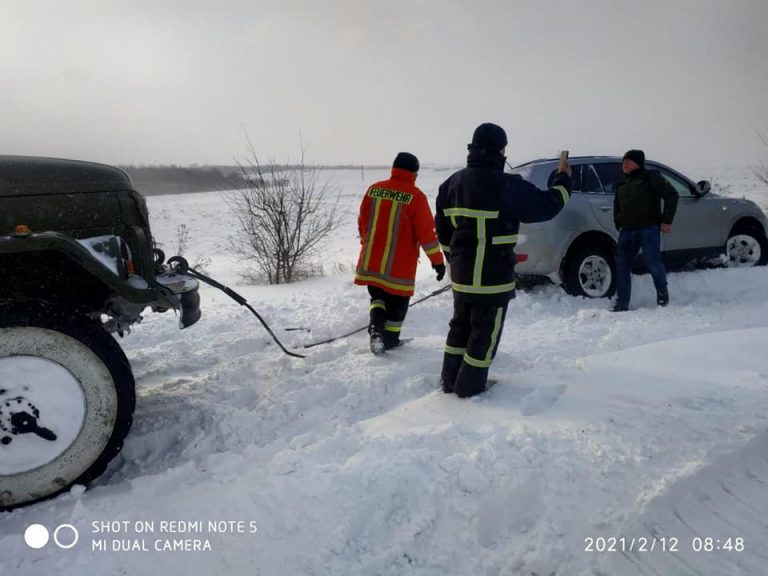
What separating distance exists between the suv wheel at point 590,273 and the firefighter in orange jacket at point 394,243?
2.58m

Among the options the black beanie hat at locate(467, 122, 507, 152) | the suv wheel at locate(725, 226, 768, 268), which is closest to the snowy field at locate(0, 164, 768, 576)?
the black beanie hat at locate(467, 122, 507, 152)

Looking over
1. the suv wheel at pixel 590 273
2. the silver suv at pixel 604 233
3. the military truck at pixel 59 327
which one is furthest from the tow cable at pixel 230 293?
the suv wheel at pixel 590 273

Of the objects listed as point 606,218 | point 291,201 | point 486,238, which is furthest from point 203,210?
point 486,238

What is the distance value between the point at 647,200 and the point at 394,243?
3.11m

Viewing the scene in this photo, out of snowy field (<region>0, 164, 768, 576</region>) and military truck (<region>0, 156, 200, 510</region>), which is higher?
military truck (<region>0, 156, 200, 510</region>)

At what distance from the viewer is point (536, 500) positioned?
2.52m

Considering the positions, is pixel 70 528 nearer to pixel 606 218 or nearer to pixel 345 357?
pixel 345 357

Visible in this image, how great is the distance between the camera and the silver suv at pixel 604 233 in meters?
6.66

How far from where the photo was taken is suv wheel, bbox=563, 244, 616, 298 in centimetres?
680

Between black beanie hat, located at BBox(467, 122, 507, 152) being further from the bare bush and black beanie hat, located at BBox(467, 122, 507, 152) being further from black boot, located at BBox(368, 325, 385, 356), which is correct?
the bare bush

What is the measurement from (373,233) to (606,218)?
344 cm

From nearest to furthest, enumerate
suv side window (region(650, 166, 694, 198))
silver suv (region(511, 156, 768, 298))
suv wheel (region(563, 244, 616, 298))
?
1. silver suv (region(511, 156, 768, 298))
2. suv wheel (region(563, 244, 616, 298))
3. suv side window (region(650, 166, 694, 198))

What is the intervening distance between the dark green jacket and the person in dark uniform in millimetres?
2921

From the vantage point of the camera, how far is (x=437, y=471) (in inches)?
105
